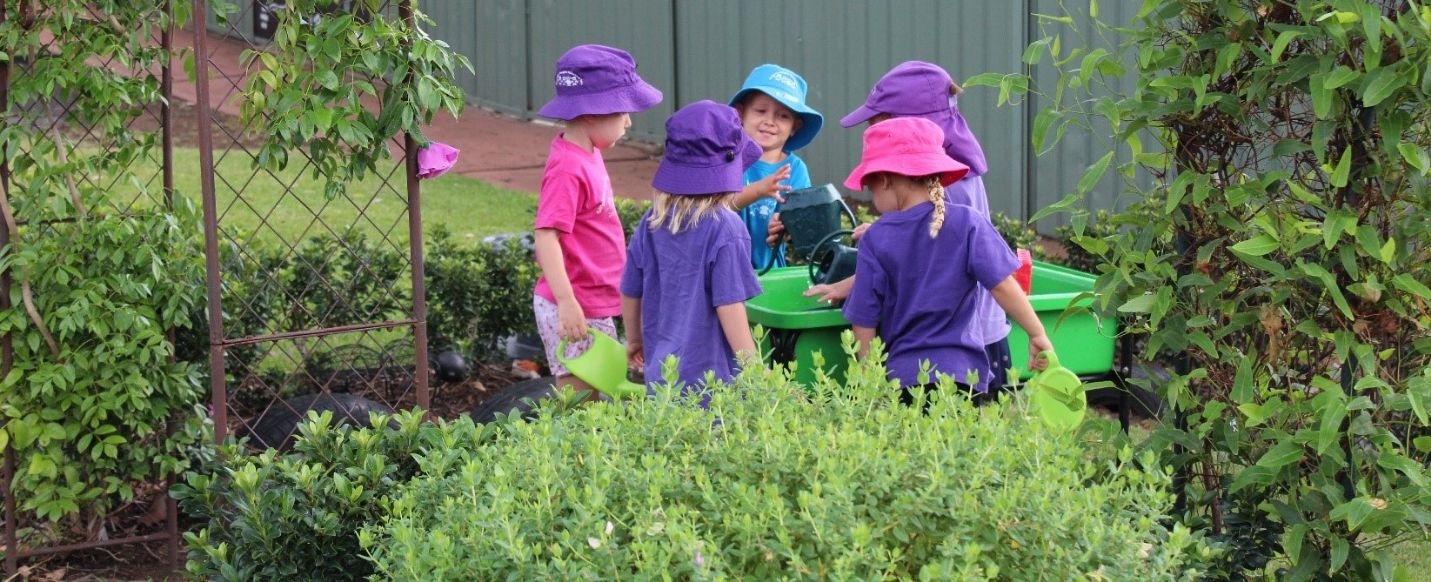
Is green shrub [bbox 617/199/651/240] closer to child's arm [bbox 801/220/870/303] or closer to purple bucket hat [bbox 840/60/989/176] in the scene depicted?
purple bucket hat [bbox 840/60/989/176]

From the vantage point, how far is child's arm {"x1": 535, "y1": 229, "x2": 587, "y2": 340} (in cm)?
419

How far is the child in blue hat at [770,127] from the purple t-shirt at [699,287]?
35.1 inches

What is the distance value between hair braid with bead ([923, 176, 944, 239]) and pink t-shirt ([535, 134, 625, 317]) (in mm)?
1008

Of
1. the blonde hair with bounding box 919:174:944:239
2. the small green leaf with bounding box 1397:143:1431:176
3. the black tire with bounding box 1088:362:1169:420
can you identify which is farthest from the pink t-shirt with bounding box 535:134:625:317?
the small green leaf with bounding box 1397:143:1431:176

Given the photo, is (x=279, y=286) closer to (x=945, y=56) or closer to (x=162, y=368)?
(x=162, y=368)

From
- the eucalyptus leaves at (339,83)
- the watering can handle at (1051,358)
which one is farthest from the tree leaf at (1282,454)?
the eucalyptus leaves at (339,83)

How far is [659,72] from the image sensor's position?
42.4 ft

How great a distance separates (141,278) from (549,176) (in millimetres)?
1156

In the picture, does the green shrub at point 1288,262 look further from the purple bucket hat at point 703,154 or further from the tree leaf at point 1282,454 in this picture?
A: the purple bucket hat at point 703,154

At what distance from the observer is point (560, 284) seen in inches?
165

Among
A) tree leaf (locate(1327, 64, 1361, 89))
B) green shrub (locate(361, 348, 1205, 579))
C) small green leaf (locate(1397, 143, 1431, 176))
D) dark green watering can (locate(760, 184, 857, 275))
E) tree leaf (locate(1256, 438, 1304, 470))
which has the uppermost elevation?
tree leaf (locate(1327, 64, 1361, 89))

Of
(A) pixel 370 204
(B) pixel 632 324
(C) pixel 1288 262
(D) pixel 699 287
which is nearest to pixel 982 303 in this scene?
(D) pixel 699 287

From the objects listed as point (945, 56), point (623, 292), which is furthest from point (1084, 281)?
point (945, 56)

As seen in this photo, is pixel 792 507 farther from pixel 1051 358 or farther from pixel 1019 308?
pixel 1019 308
